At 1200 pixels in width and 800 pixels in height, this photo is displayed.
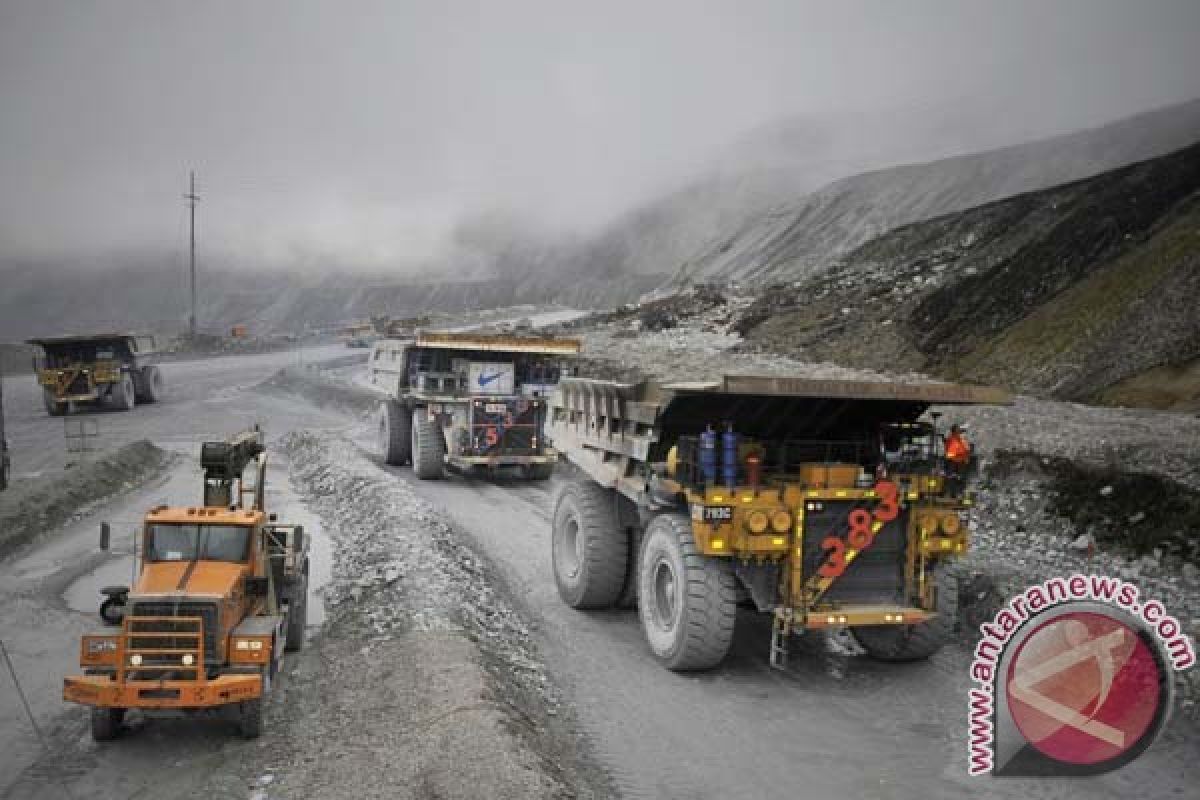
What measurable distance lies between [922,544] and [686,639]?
2119 mm

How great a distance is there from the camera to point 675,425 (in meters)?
8.67

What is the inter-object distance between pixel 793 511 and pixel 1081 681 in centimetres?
279

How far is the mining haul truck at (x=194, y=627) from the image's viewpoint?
6.76m

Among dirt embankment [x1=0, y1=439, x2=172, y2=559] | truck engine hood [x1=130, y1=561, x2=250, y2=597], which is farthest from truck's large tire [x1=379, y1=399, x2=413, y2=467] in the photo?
truck engine hood [x1=130, y1=561, x2=250, y2=597]

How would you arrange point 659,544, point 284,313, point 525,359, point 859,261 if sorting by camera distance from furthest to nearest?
point 284,313
point 859,261
point 525,359
point 659,544

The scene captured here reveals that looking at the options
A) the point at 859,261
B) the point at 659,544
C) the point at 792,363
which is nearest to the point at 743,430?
the point at 659,544

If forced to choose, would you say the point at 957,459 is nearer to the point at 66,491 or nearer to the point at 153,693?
the point at 153,693

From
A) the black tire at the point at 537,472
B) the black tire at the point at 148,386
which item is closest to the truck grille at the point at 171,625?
the black tire at the point at 537,472

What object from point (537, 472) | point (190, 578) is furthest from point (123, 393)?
point (190, 578)

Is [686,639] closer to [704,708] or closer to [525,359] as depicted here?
[704,708]

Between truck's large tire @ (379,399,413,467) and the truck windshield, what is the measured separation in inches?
487

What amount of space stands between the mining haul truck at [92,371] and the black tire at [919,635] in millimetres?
26885

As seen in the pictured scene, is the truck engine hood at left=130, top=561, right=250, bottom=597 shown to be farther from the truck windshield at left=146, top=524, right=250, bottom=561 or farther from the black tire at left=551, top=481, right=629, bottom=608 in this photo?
the black tire at left=551, top=481, right=629, bottom=608

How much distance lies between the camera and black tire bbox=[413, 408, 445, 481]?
18656 mm
